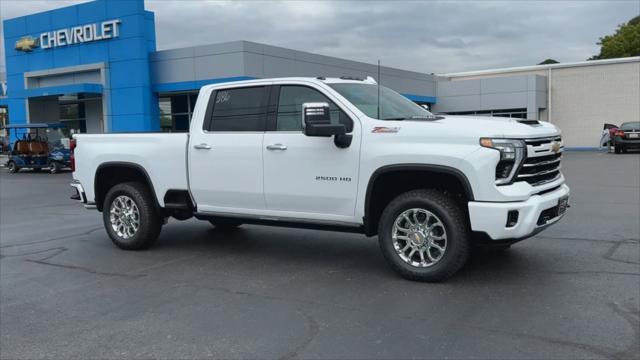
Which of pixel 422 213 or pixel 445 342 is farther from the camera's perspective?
pixel 422 213

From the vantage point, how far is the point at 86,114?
115ft

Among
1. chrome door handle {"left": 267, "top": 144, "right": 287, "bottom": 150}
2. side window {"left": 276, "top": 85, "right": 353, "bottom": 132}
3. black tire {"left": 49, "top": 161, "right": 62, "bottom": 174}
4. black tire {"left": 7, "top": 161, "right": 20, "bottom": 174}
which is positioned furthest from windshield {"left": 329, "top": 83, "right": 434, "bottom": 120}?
black tire {"left": 7, "top": 161, "right": 20, "bottom": 174}

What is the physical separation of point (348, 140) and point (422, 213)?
103 centimetres

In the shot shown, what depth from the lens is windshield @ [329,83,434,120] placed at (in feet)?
20.3

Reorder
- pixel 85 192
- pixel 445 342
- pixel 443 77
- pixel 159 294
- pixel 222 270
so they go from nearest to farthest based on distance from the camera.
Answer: pixel 445 342 < pixel 159 294 < pixel 222 270 < pixel 85 192 < pixel 443 77

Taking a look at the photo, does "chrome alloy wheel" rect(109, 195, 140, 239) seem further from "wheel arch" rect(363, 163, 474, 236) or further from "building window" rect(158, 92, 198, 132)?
"building window" rect(158, 92, 198, 132)

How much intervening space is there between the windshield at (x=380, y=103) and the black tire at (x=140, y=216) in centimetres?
292

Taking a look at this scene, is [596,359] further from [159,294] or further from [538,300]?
[159,294]

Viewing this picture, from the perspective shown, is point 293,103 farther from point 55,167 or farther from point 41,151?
point 41,151

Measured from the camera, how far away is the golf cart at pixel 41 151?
26172mm

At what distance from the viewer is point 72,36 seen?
3152cm

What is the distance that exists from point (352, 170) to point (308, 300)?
1.39m

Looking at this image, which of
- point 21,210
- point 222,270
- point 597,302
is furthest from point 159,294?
point 21,210

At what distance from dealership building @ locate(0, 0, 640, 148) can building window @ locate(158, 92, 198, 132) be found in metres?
0.05
